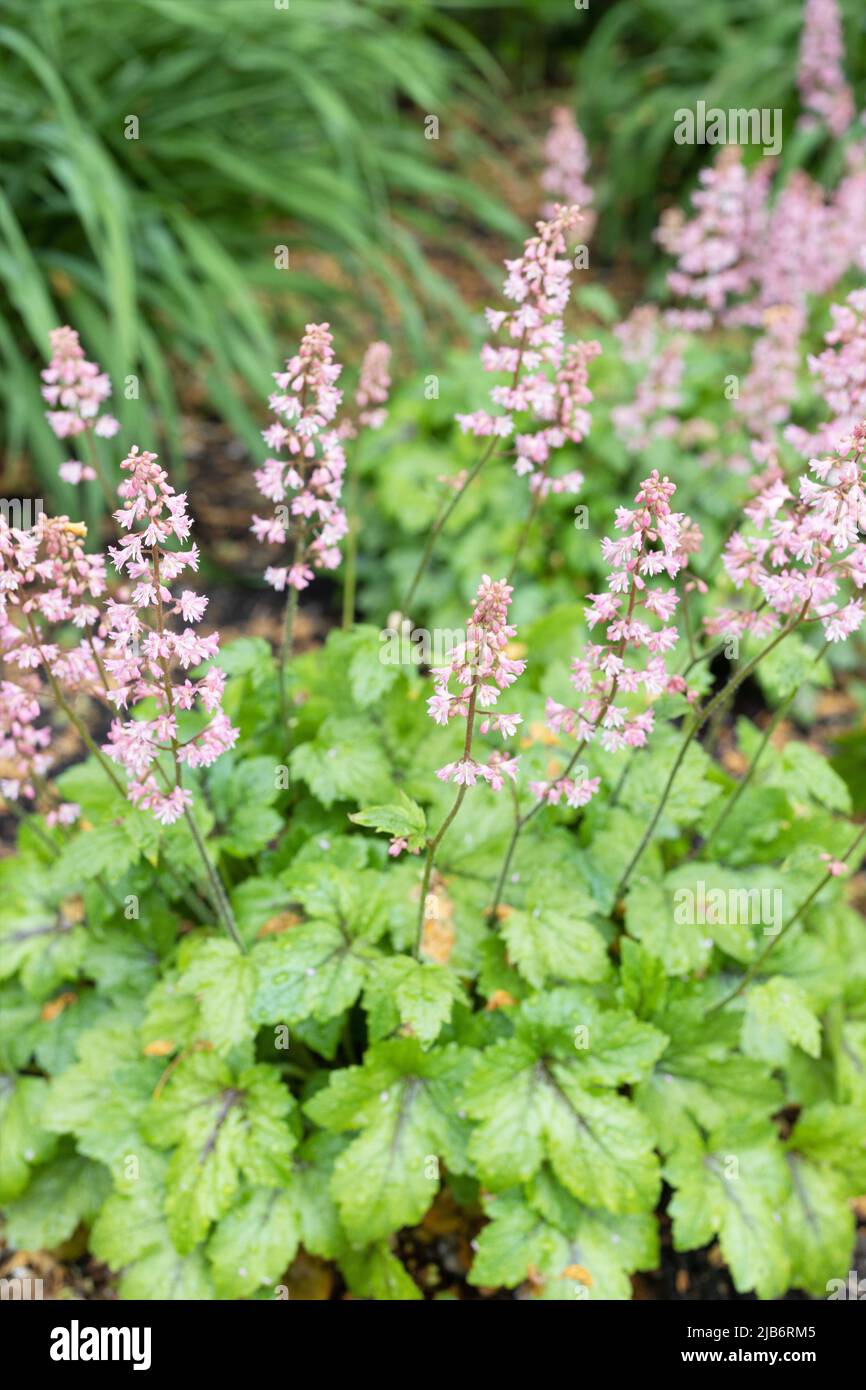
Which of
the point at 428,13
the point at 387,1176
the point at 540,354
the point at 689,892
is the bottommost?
the point at 387,1176

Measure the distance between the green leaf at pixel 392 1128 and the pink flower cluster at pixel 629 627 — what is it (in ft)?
2.37

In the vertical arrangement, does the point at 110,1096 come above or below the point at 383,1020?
below

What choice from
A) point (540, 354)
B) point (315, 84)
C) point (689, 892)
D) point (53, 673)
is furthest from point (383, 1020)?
point (315, 84)

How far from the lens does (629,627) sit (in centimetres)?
216

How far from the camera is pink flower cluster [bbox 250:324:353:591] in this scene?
7.72ft

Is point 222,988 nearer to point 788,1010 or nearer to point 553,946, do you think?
point 553,946

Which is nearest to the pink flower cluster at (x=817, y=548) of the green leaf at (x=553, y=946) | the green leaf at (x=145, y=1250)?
the green leaf at (x=553, y=946)

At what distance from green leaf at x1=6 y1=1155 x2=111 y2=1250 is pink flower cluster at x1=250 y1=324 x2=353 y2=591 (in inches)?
62.6

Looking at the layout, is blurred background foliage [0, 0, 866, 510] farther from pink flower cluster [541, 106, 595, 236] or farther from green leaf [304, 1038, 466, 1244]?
green leaf [304, 1038, 466, 1244]

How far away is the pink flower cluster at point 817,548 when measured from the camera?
2.10 meters

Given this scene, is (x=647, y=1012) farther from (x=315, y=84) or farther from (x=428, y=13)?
(x=428, y=13)

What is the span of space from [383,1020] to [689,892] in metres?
0.85
